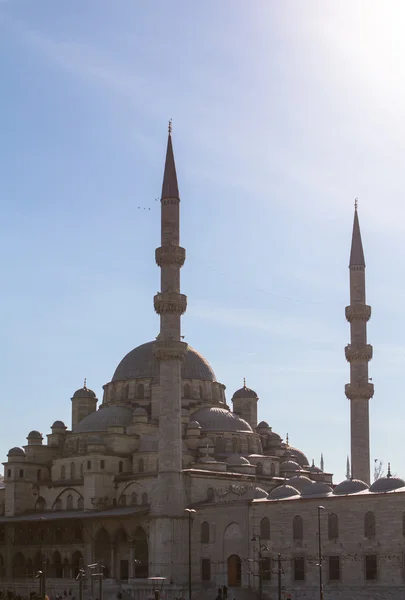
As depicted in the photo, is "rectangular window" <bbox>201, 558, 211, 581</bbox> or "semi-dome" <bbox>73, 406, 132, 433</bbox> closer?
"rectangular window" <bbox>201, 558, 211, 581</bbox>

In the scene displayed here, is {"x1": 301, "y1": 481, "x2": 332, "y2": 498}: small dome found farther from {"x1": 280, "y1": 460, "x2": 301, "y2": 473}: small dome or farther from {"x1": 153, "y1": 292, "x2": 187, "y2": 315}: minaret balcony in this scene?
{"x1": 280, "y1": 460, "x2": 301, "y2": 473}: small dome

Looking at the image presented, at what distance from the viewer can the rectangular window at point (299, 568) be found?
5051cm

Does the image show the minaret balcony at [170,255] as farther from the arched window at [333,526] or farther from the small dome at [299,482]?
the arched window at [333,526]

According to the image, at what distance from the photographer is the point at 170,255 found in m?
56.4

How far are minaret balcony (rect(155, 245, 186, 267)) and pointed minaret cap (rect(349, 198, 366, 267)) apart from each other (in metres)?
10.8

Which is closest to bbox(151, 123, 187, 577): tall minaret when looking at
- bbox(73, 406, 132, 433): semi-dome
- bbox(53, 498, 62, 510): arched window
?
bbox(73, 406, 132, 433): semi-dome

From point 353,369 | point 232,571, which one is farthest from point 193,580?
point 353,369

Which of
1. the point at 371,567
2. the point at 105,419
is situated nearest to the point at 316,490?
the point at 371,567

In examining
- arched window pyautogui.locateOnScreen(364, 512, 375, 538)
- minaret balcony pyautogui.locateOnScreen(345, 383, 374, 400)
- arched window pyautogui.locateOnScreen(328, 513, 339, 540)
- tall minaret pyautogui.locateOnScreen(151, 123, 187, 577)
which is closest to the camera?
arched window pyautogui.locateOnScreen(364, 512, 375, 538)

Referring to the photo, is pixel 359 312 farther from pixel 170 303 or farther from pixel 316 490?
pixel 316 490

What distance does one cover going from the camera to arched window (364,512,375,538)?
4822 cm

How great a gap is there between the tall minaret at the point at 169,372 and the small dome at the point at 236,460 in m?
8.61

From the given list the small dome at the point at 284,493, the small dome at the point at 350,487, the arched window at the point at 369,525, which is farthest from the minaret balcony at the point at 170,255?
the arched window at the point at 369,525

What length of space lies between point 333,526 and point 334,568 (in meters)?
2.03
